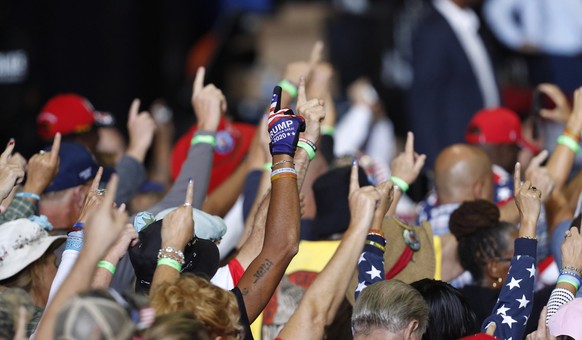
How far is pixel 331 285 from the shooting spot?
14.3 ft

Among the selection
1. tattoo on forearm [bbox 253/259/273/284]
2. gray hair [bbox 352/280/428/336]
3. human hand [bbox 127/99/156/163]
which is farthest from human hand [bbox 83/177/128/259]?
human hand [bbox 127/99/156/163]

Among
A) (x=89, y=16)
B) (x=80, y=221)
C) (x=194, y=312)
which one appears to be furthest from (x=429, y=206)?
(x=89, y=16)

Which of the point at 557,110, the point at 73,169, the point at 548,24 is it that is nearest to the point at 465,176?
the point at 557,110

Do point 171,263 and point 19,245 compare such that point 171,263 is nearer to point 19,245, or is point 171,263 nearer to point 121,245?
point 121,245

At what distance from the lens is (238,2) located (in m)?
12.5

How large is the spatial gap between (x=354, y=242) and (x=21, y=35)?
6.82 meters

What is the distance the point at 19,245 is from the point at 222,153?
242 cm

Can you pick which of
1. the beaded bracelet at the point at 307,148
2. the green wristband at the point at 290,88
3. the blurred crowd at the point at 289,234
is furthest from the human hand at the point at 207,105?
the beaded bracelet at the point at 307,148

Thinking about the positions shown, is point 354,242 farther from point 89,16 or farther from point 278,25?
point 278,25

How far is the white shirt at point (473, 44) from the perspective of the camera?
8531mm

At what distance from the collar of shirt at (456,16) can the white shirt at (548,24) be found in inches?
60.2

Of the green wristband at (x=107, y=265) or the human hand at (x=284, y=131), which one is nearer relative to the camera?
the green wristband at (x=107, y=265)

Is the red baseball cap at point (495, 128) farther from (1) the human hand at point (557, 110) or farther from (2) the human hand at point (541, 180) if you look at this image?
(2) the human hand at point (541, 180)

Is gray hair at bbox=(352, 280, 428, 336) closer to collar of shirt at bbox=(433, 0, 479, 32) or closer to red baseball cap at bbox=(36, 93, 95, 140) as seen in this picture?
red baseball cap at bbox=(36, 93, 95, 140)
